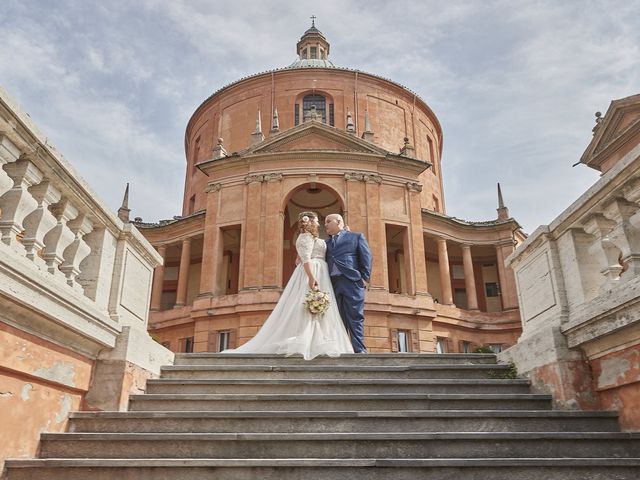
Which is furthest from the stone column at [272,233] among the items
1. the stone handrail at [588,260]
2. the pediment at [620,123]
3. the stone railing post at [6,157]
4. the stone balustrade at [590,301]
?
the stone railing post at [6,157]

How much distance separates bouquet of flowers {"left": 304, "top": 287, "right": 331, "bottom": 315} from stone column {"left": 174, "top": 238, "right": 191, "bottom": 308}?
17.7m

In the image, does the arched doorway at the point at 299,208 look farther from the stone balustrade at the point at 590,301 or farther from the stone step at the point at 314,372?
the stone balustrade at the point at 590,301

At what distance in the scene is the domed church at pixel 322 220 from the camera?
2092 cm

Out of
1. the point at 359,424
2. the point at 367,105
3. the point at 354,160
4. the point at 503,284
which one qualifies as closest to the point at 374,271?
the point at 354,160

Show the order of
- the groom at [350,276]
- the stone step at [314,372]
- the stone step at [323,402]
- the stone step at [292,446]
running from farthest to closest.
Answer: the groom at [350,276] → the stone step at [314,372] → the stone step at [323,402] → the stone step at [292,446]

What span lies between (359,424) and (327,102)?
26.5 meters

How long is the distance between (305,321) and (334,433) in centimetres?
310

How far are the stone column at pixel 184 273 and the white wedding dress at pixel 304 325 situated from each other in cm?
1733

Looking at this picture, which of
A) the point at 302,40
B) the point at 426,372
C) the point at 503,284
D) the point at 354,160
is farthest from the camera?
the point at 302,40

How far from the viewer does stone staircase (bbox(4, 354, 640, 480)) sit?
159 inches

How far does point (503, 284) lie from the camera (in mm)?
26828

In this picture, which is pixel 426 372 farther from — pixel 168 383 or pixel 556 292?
pixel 168 383

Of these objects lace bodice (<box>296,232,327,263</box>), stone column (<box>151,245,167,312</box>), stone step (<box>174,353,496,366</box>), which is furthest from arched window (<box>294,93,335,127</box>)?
stone step (<box>174,353,496,366</box>)

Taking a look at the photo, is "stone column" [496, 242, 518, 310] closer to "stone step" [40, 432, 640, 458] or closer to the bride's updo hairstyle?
the bride's updo hairstyle
